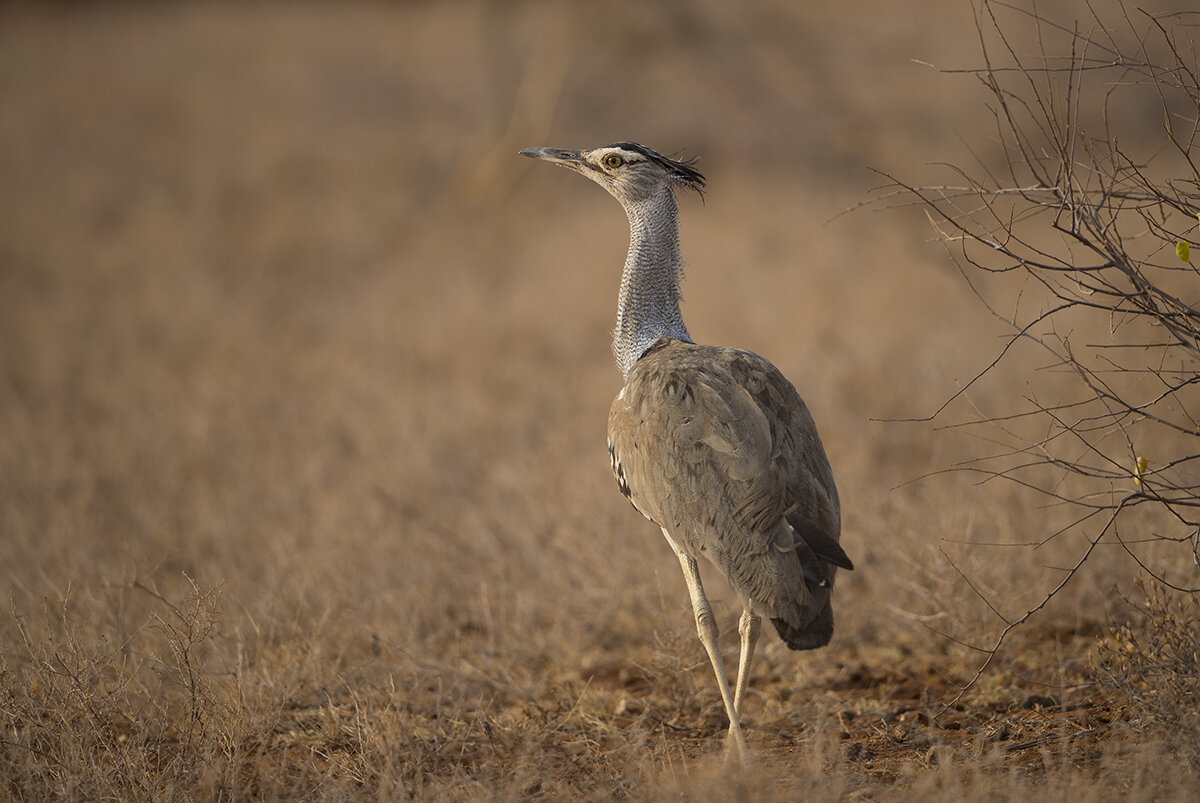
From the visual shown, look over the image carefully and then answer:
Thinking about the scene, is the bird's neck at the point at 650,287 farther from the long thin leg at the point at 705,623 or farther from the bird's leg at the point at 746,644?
the bird's leg at the point at 746,644

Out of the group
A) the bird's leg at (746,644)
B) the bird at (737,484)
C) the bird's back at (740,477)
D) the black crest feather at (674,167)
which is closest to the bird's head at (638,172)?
the black crest feather at (674,167)

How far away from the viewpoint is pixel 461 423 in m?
6.45

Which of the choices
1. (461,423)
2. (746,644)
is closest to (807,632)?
(746,644)

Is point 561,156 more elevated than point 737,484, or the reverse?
point 561,156

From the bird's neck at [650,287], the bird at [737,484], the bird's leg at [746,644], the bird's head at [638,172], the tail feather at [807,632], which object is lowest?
the bird's leg at [746,644]

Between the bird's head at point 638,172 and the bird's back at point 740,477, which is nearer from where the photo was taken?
the bird's back at point 740,477

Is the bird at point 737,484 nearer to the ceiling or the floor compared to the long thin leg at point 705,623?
nearer to the ceiling

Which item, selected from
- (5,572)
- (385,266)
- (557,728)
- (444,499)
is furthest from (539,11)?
(557,728)

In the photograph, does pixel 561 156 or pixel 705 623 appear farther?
pixel 561 156

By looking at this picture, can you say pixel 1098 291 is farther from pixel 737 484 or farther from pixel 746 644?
pixel 746 644

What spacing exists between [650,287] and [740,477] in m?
0.84

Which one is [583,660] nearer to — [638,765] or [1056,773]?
[638,765]

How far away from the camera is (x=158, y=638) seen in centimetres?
371

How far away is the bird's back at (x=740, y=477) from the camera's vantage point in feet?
8.99
